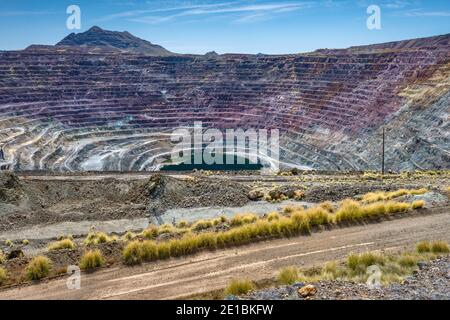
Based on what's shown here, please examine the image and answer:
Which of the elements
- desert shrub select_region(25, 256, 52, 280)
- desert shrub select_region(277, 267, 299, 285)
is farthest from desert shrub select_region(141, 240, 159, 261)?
desert shrub select_region(277, 267, 299, 285)

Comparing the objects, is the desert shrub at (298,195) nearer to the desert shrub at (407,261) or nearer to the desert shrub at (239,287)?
the desert shrub at (407,261)

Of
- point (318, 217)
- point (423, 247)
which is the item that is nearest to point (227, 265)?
point (318, 217)

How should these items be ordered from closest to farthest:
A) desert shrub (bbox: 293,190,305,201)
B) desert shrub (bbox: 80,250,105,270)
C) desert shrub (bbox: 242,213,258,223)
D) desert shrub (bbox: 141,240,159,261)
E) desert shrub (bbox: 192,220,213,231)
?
desert shrub (bbox: 80,250,105,270) < desert shrub (bbox: 141,240,159,261) < desert shrub (bbox: 242,213,258,223) < desert shrub (bbox: 192,220,213,231) < desert shrub (bbox: 293,190,305,201)

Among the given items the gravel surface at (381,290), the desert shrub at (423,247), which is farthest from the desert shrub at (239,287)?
the desert shrub at (423,247)

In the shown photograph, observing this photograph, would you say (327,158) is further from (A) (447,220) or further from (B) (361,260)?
(B) (361,260)

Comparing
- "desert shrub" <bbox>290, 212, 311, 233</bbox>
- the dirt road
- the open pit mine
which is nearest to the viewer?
the dirt road

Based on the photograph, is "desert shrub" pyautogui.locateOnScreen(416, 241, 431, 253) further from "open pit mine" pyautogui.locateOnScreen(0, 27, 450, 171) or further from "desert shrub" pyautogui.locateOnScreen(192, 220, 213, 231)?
"open pit mine" pyautogui.locateOnScreen(0, 27, 450, 171)
